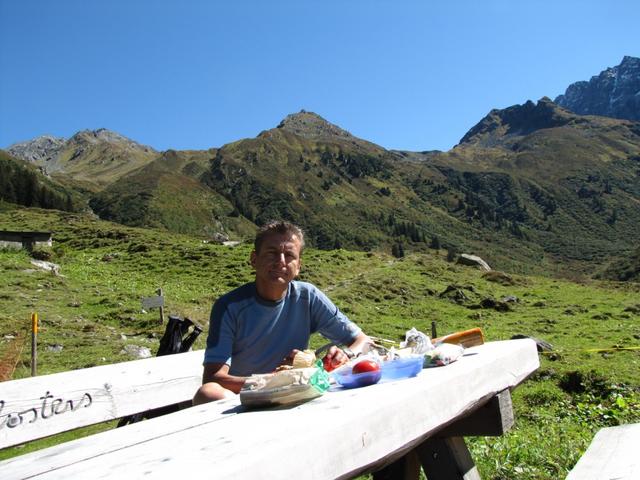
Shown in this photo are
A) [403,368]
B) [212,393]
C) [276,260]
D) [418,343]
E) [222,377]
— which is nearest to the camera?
[403,368]

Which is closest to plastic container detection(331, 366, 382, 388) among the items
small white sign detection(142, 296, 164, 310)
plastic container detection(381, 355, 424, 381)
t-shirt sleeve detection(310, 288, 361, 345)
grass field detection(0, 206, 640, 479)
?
plastic container detection(381, 355, 424, 381)

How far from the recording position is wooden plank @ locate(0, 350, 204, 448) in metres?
3.20

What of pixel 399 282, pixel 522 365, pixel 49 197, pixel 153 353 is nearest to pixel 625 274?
pixel 399 282

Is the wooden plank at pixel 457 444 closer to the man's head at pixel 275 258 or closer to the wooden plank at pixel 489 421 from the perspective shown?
the wooden plank at pixel 489 421

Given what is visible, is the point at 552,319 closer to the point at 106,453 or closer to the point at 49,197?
the point at 106,453

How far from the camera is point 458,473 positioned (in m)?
2.94

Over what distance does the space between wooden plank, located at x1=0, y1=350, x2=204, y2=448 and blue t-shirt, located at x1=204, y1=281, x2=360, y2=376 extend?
810 millimetres

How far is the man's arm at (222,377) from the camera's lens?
10.2 feet

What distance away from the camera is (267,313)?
3.54 meters

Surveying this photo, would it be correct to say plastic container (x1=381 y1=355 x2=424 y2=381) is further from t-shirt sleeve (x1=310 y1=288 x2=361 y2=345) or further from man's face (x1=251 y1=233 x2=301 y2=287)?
t-shirt sleeve (x1=310 y1=288 x2=361 y2=345)

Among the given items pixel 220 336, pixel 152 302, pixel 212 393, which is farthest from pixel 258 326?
pixel 152 302

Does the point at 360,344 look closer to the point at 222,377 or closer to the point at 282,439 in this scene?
the point at 222,377

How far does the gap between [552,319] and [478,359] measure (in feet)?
73.2

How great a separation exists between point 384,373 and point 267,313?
1202 mm
